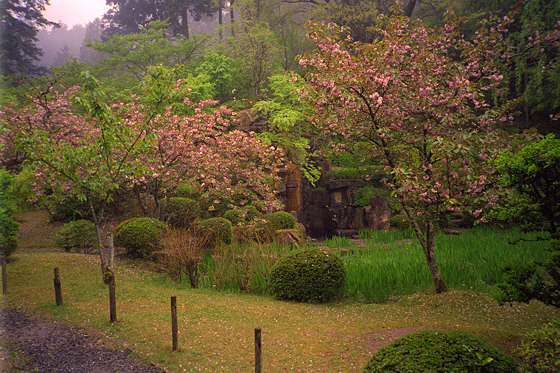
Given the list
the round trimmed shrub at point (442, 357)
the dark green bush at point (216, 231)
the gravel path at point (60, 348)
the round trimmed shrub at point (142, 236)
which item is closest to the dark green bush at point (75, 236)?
the round trimmed shrub at point (142, 236)

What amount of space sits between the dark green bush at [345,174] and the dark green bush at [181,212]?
7.34 metres

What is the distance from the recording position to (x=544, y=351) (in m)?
3.05

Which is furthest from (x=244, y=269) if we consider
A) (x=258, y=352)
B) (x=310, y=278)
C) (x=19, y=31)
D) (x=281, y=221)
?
(x=19, y=31)

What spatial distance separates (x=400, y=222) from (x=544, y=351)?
12.6 meters

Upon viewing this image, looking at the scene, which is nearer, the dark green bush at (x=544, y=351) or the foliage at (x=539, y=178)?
the dark green bush at (x=544, y=351)

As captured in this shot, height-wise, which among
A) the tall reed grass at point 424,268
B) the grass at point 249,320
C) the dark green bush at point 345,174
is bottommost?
the grass at point 249,320

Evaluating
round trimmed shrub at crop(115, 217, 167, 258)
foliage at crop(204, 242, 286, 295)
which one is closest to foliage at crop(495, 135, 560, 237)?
foliage at crop(204, 242, 286, 295)

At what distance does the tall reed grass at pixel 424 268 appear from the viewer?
310 inches

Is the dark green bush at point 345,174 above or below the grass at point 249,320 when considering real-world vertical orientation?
above

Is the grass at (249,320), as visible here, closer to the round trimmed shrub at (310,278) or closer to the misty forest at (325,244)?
the misty forest at (325,244)

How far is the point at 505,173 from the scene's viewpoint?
445 cm

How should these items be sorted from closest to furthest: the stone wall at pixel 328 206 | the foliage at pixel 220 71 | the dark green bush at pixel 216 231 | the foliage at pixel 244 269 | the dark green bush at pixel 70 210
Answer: the foliage at pixel 244 269, the dark green bush at pixel 216 231, the dark green bush at pixel 70 210, the stone wall at pixel 328 206, the foliage at pixel 220 71

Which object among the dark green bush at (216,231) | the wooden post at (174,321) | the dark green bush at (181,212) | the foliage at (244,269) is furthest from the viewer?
the dark green bush at (181,212)

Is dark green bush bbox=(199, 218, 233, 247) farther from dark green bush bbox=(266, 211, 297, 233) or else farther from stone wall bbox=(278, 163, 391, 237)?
stone wall bbox=(278, 163, 391, 237)
